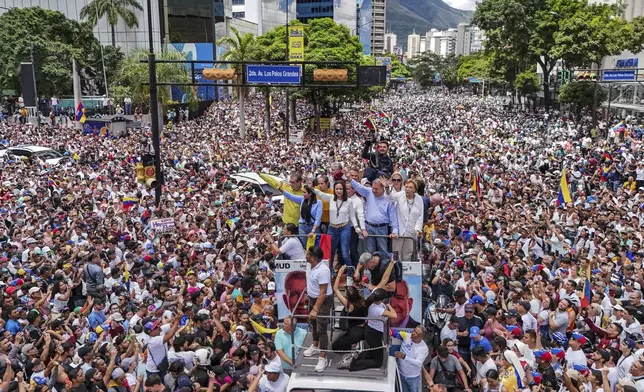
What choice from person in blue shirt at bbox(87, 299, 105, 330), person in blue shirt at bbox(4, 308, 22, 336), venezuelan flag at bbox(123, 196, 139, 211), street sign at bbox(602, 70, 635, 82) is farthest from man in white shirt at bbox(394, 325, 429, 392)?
street sign at bbox(602, 70, 635, 82)

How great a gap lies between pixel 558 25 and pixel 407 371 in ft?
148

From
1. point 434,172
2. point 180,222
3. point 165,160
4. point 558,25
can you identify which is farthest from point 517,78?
point 180,222

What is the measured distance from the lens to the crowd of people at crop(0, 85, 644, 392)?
7.28 meters

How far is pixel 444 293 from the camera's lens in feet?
31.7

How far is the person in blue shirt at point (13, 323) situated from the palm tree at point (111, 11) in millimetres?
59650

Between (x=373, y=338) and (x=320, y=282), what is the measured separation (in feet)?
2.70

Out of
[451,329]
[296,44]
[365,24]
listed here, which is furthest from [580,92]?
[365,24]

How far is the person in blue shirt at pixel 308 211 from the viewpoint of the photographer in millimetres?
8133

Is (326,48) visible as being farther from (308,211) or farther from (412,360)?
(412,360)

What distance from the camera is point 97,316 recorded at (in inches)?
374

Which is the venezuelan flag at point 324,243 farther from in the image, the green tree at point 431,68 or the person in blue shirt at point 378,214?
the green tree at point 431,68

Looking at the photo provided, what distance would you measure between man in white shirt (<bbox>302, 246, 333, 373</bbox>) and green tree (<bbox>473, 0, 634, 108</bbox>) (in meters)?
38.4

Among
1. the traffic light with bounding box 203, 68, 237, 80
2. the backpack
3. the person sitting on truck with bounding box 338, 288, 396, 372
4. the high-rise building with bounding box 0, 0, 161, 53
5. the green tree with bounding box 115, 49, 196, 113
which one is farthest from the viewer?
the high-rise building with bounding box 0, 0, 161, 53

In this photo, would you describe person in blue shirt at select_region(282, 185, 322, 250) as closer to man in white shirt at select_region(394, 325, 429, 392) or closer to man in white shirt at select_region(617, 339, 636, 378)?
man in white shirt at select_region(394, 325, 429, 392)
